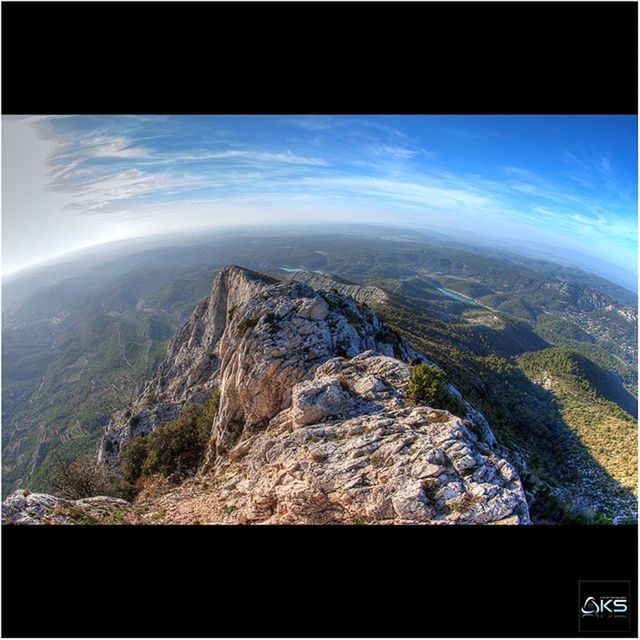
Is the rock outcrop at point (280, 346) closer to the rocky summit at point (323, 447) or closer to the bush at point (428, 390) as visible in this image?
the rocky summit at point (323, 447)

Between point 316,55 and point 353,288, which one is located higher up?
point 316,55

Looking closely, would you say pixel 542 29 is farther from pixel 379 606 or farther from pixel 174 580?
pixel 174 580

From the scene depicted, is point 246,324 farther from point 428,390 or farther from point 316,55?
point 316,55

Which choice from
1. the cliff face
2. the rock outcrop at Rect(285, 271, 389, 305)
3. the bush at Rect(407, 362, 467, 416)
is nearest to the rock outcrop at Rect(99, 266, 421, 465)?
the cliff face

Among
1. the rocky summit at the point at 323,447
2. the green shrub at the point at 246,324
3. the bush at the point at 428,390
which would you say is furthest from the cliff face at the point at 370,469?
the green shrub at the point at 246,324

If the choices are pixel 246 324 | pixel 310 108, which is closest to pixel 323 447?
pixel 310 108

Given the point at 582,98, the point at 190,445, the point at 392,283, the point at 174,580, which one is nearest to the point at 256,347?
the point at 190,445
